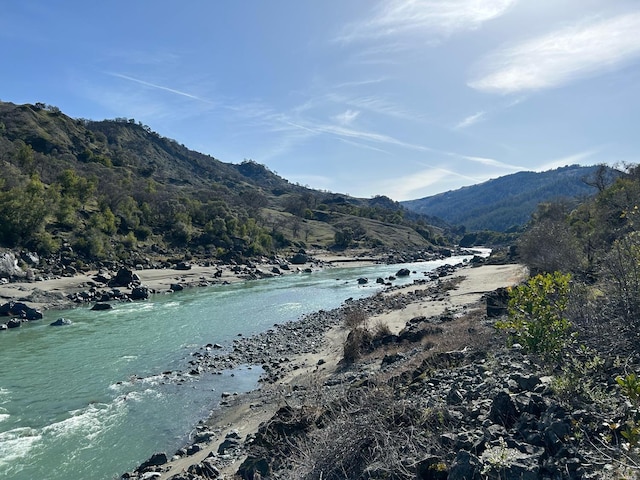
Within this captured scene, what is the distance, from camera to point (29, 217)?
50562 millimetres

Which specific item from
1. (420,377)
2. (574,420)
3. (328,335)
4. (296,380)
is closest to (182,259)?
(328,335)

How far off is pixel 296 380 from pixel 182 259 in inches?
2139

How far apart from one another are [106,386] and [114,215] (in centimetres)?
6052

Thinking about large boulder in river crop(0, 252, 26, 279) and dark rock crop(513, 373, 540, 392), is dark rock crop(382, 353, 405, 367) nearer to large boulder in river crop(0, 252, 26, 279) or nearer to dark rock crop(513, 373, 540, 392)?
dark rock crop(513, 373, 540, 392)

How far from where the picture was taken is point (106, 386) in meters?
17.0

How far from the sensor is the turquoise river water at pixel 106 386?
11.6 m

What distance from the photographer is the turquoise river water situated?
11.6m

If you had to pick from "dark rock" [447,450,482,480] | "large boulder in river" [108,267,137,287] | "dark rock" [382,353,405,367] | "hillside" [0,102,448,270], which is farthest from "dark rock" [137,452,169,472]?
"hillside" [0,102,448,270]

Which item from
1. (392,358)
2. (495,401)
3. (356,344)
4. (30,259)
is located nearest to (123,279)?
(30,259)

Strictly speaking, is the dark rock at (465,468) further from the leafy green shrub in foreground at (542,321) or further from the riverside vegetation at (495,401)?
the leafy green shrub in foreground at (542,321)

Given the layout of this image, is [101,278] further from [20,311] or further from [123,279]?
[20,311]

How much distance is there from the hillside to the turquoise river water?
82.9 feet

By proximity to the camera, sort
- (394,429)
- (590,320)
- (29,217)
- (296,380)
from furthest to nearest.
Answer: (29,217) → (296,380) → (590,320) → (394,429)

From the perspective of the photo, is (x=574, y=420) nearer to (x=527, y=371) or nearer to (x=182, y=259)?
(x=527, y=371)
